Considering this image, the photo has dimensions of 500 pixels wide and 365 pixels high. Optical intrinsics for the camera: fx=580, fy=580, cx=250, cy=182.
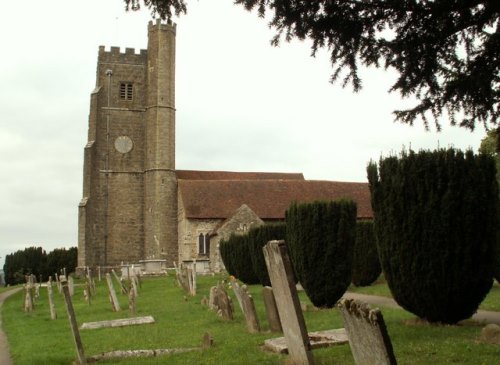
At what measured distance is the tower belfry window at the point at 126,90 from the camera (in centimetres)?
4269

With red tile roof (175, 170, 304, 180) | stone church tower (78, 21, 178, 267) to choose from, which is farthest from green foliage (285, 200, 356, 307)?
red tile roof (175, 170, 304, 180)

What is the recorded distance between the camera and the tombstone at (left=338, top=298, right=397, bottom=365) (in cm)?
406

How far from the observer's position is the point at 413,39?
578 centimetres

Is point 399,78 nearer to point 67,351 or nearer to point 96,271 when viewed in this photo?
point 67,351

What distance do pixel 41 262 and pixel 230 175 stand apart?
674 inches

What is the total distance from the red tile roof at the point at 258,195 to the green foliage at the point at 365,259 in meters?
16.1

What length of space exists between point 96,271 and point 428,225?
33.2 meters

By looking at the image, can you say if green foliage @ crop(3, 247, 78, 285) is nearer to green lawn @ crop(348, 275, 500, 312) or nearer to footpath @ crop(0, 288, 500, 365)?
green lawn @ crop(348, 275, 500, 312)

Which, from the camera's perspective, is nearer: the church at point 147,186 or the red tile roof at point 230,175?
the church at point 147,186

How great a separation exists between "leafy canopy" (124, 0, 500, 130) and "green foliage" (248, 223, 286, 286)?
15.3m

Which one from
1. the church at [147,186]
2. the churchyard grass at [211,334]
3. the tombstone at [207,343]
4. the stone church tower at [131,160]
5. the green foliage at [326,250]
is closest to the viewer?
the churchyard grass at [211,334]

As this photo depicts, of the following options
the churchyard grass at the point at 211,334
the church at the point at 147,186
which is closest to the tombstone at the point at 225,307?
the churchyard grass at the point at 211,334

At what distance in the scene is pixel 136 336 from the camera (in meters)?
10.5

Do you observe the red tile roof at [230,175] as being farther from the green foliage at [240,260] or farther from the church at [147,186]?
the green foliage at [240,260]
